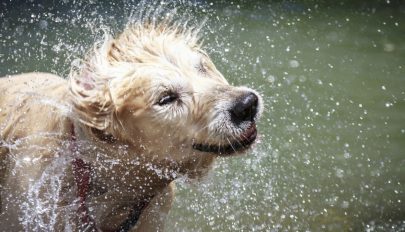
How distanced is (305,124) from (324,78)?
1227mm

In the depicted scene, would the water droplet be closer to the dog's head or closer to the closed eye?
the dog's head

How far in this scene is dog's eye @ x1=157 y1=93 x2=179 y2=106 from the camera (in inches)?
130

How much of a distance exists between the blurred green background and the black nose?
45 centimetres

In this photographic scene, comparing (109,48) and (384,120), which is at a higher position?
(109,48)

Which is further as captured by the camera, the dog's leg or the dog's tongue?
the dog's leg

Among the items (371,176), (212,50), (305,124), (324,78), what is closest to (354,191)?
(371,176)

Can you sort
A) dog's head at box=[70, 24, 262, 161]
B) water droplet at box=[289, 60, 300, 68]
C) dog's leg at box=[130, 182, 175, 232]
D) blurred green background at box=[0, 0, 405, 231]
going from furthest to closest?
water droplet at box=[289, 60, 300, 68] < blurred green background at box=[0, 0, 405, 231] < dog's leg at box=[130, 182, 175, 232] < dog's head at box=[70, 24, 262, 161]

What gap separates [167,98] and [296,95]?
3.63 m

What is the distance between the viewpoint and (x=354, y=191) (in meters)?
5.16

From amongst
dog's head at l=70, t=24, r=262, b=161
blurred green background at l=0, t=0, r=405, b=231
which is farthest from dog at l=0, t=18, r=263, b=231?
blurred green background at l=0, t=0, r=405, b=231

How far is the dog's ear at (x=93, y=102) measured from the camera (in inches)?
131

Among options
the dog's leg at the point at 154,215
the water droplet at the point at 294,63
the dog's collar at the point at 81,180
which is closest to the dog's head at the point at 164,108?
the dog's collar at the point at 81,180

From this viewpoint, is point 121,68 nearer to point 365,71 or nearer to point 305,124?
point 305,124

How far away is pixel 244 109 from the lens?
333 cm
